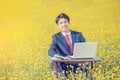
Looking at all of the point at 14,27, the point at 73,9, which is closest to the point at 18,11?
the point at 14,27

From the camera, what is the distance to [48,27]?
5.23m

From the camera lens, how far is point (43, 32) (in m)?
5.27

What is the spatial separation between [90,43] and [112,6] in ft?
2.40

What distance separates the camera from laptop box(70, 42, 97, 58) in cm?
489

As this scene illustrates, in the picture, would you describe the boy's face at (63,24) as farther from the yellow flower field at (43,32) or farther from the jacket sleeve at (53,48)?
the jacket sleeve at (53,48)

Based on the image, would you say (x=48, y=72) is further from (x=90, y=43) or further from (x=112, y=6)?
(x=112, y=6)

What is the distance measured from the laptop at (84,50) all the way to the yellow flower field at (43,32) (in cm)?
26

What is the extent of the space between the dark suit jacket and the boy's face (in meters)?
0.07

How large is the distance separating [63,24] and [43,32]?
27cm

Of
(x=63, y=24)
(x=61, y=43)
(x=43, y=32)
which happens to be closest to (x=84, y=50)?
(x=61, y=43)

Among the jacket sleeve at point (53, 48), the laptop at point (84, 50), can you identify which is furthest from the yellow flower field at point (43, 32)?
the laptop at point (84, 50)

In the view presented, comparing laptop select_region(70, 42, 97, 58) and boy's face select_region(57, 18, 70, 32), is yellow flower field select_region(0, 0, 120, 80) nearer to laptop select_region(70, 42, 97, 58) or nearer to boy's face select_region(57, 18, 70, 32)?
boy's face select_region(57, 18, 70, 32)

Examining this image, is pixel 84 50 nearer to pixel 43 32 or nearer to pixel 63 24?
pixel 63 24

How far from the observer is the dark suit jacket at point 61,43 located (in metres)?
5.15
